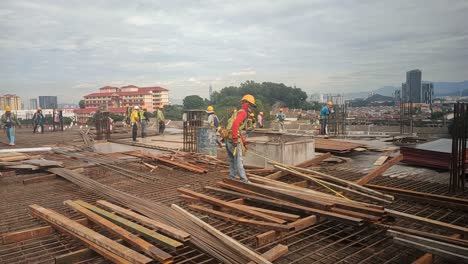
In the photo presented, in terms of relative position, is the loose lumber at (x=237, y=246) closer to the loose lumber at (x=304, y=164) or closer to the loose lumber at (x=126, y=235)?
the loose lumber at (x=126, y=235)

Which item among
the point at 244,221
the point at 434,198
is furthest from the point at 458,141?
the point at 244,221

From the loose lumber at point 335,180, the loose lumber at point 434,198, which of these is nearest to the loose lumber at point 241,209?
the loose lumber at point 335,180

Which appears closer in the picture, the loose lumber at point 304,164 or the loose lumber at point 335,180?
the loose lumber at point 335,180

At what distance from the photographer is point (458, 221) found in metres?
4.75

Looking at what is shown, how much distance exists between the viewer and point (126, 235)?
12.3 ft

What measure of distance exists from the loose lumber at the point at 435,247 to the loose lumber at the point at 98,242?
107 inches

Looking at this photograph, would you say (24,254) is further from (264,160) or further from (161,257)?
(264,160)

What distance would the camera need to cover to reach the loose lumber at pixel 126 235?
3262mm

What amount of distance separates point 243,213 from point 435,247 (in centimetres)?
239

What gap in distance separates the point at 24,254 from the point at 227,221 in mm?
2489

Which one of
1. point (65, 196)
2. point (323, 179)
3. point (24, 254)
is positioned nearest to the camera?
point (24, 254)

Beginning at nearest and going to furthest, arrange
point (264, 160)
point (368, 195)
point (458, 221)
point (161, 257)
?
point (161, 257) < point (458, 221) < point (368, 195) < point (264, 160)

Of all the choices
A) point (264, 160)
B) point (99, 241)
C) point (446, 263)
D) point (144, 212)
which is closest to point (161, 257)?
point (99, 241)

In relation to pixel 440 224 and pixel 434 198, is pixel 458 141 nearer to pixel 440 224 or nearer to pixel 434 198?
pixel 434 198
